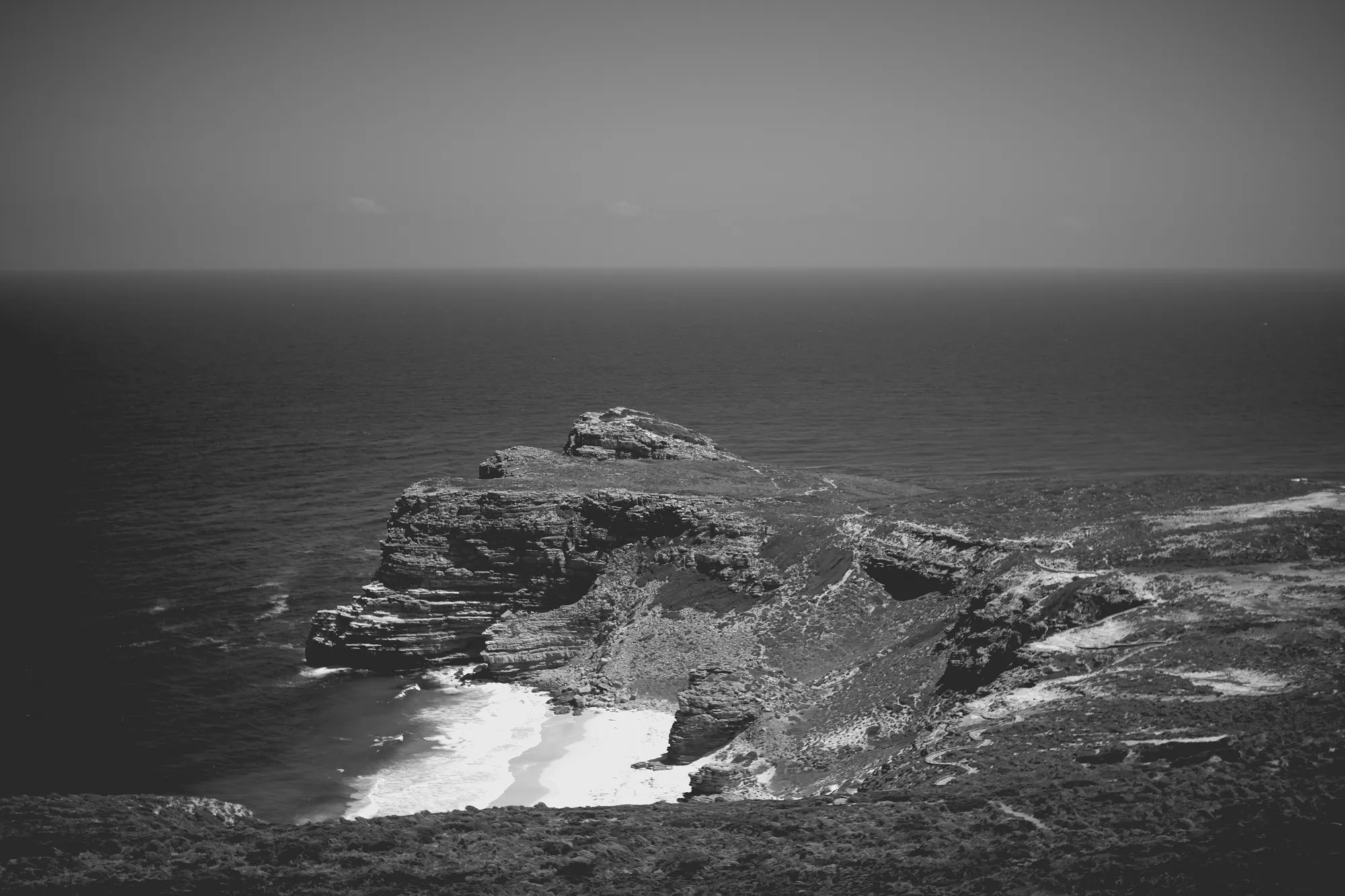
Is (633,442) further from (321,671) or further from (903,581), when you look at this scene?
(903,581)

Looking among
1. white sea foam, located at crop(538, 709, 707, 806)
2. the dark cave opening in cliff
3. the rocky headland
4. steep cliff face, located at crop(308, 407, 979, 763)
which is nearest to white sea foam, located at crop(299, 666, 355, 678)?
steep cliff face, located at crop(308, 407, 979, 763)

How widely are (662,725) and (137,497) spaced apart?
57.0 meters

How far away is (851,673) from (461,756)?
716 inches

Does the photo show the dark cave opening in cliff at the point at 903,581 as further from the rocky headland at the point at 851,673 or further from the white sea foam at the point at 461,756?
the white sea foam at the point at 461,756

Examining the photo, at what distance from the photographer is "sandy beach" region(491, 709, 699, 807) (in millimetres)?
41156

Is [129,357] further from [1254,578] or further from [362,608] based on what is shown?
[1254,578]

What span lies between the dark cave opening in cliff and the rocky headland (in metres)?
0.15

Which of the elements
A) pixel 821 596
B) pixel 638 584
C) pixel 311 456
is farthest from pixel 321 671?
pixel 311 456

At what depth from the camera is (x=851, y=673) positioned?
45250 mm

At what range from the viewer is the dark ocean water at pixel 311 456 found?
48.2 m

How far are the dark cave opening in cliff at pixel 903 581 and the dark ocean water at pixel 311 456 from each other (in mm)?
22764

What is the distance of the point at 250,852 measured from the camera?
78.8 feet

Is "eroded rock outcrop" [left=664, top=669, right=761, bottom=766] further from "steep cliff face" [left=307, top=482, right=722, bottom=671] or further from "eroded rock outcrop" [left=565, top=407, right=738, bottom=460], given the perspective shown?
"eroded rock outcrop" [left=565, top=407, right=738, bottom=460]

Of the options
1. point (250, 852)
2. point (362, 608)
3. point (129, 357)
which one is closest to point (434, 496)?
point (362, 608)
